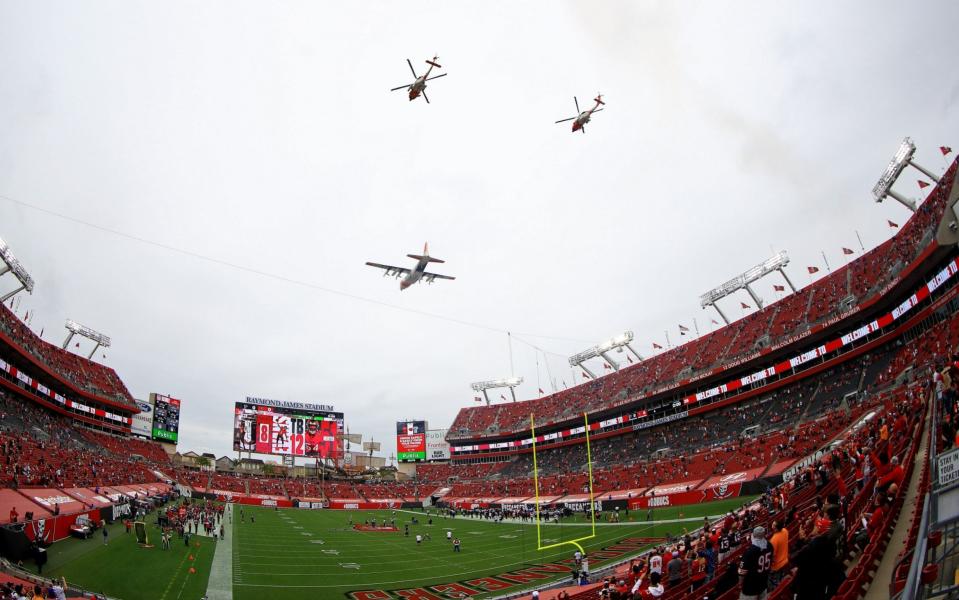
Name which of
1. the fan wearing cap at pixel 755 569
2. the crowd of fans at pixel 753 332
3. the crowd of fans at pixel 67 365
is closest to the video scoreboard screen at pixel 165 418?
the crowd of fans at pixel 67 365

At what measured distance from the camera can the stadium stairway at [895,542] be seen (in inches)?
320

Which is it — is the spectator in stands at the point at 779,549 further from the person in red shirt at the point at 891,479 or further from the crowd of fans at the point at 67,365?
the crowd of fans at the point at 67,365

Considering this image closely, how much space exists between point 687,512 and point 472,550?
685 inches

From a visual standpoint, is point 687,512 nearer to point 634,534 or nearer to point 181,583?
point 634,534

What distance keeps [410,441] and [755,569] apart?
9592 cm

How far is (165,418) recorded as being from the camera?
84688mm

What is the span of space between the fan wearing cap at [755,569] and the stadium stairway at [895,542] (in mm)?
1466

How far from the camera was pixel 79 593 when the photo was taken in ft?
65.6

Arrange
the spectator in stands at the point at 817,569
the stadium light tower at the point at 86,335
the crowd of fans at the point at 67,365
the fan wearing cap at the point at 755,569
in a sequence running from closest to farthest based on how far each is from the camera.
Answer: the spectator in stands at the point at 817,569 → the fan wearing cap at the point at 755,569 → the crowd of fans at the point at 67,365 → the stadium light tower at the point at 86,335

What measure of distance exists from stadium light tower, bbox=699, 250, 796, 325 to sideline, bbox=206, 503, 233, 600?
5946cm

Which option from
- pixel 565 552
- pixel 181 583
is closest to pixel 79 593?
pixel 181 583

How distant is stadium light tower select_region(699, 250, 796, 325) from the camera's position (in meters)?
58.2

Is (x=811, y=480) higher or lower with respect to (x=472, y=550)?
higher

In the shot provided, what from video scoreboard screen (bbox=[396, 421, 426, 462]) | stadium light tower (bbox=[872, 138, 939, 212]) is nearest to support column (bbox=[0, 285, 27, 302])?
video scoreboard screen (bbox=[396, 421, 426, 462])
